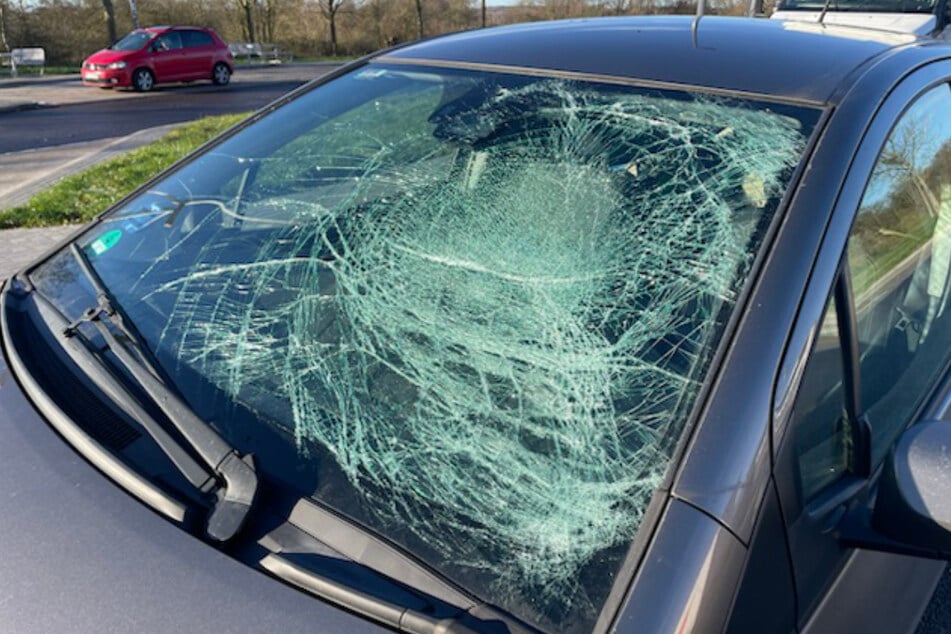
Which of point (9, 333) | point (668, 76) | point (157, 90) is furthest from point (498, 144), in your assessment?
point (157, 90)

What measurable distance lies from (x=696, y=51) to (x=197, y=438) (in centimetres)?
130

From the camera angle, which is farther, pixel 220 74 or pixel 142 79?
pixel 220 74

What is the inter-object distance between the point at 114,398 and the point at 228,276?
0.39m

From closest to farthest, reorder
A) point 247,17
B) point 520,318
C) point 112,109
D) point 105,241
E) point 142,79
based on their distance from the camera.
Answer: point 520,318, point 105,241, point 112,109, point 142,79, point 247,17

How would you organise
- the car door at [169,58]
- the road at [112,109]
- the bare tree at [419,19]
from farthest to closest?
the bare tree at [419,19], the car door at [169,58], the road at [112,109]

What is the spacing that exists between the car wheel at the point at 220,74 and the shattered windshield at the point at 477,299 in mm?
19159

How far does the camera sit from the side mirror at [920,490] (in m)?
1.11

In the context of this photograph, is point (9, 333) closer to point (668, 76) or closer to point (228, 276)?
point (228, 276)

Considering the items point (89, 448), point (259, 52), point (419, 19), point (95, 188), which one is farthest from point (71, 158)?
point (419, 19)

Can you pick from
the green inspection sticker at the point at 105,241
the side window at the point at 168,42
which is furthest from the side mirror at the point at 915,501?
the side window at the point at 168,42

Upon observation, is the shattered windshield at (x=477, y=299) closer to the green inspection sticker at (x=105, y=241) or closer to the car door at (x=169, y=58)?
the green inspection sticker at (x=105, y=241)

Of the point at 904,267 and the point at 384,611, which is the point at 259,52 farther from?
the point at 384,611

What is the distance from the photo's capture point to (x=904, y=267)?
1.68m

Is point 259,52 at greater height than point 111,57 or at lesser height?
lesser
